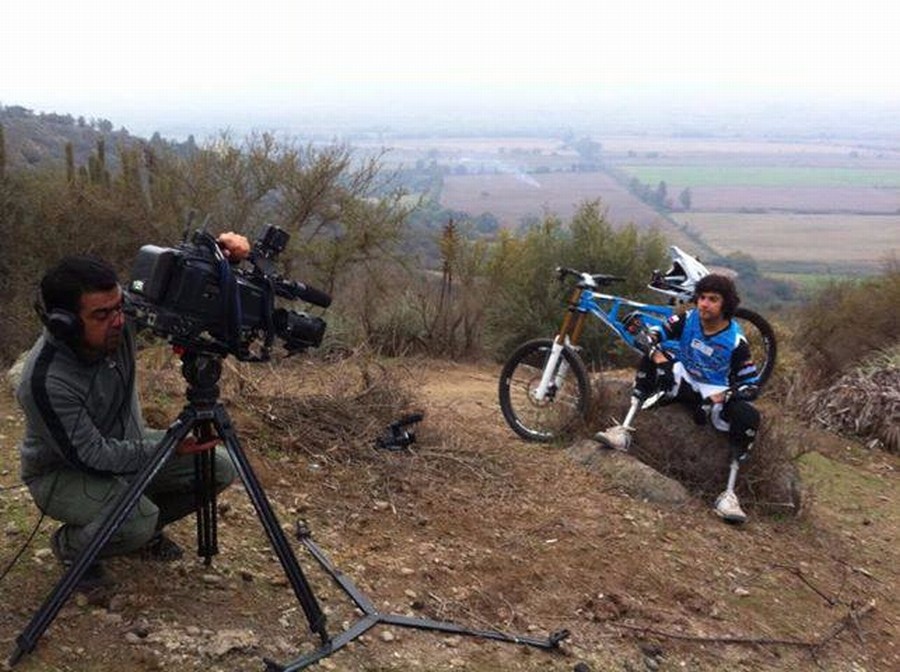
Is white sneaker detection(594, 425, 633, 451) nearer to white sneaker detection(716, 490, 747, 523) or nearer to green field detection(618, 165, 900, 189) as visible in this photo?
white sneaker detection(716, 490, 747, 523)

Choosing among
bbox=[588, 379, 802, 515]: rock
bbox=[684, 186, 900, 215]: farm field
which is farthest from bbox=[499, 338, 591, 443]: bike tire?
bbox=[684, 186, 900, 215]: farm field

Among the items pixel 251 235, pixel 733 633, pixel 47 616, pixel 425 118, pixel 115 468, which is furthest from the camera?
pixel 425 118

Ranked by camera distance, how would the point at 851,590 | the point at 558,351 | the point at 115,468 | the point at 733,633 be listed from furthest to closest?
the point at 558,351 → the point at 851,590 → the point at 733,633 → the point at 115,468

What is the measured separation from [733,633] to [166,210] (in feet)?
49.8

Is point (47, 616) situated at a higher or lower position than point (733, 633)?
higher

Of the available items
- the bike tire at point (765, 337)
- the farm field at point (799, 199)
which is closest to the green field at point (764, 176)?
the farm field at point (799, 199)

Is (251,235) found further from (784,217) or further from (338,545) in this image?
(784,217)

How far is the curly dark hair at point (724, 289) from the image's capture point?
17.3 ft

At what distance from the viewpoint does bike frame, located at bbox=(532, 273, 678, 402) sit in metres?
6.01

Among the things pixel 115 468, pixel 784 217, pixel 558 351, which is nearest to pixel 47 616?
pixel 115 468

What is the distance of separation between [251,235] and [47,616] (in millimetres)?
14160

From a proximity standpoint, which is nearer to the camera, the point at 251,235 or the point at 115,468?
the point at 115,468

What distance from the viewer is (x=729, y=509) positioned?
17.0ft

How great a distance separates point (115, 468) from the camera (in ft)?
9.40
